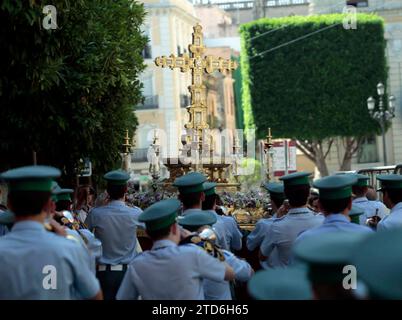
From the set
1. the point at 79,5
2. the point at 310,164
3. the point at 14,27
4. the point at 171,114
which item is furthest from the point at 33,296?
the point at 310,164

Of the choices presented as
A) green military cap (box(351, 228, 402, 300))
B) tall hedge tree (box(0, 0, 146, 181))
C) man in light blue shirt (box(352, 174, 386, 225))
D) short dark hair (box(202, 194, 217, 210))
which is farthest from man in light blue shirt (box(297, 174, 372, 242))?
tall hedge tree (box(0, 0, 146, 181))

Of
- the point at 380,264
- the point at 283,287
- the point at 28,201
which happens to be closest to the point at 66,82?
the point at 28,201

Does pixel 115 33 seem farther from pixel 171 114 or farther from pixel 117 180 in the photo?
pixel 171 114

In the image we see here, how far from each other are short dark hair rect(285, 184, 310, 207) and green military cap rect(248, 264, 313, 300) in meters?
4.31

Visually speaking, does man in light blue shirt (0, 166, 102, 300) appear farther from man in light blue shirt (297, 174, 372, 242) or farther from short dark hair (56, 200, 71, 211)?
short dark hair (56, 200, 71, 211)

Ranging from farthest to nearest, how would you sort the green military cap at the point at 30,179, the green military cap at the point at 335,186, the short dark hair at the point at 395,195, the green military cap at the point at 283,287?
the short dark hair at the point at 395,195 → the green military cap at the point at 335,186 → the green military cap at the point at 30,179 → the green military cap at the point at 283,287

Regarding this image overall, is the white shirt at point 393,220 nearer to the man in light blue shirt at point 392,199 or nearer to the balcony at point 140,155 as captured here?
the man in light blue shirt at point 392,199

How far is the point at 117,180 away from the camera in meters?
10.3

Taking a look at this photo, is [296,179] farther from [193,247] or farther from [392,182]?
[193,247]

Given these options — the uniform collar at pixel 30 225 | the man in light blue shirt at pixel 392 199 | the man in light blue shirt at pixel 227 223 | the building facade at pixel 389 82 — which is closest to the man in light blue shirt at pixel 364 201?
the man in light blue shirt at pixel 227 223

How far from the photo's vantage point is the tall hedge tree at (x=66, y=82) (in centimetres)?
1319

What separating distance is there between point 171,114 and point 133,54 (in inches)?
1531

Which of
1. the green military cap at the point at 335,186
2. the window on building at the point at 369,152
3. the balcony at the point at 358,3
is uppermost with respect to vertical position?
the balcony at the point at 358,3
